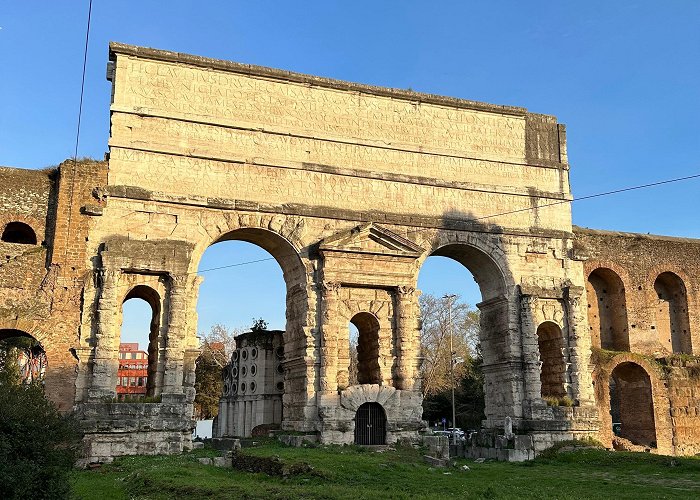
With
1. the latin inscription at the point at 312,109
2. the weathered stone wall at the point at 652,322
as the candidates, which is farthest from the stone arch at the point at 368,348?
the weathered stone wall at the point at 652,322

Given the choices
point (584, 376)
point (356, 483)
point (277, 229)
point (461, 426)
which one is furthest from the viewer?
point (461, 426)

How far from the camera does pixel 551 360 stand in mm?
24062

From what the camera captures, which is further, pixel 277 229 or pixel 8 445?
pixel 277 229

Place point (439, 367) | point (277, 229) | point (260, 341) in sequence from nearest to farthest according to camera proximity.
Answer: point (277, 229) < point (260, 341) < point (439, 367)

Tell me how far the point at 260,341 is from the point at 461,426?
19.2m

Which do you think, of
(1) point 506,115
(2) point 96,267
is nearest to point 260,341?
(2) point 96,267

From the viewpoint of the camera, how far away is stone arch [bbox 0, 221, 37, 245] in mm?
19766

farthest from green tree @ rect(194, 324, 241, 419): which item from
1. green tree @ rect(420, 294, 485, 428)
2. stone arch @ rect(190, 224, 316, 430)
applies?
stone arch @ rect(190, 224, 316, 430)

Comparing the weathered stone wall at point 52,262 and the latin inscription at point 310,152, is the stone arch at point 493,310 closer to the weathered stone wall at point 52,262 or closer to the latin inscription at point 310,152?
the latin inscription at point 310,152

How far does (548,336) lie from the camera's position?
2439 centimetres

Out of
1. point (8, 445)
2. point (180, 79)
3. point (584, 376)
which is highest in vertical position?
point (180, 79)

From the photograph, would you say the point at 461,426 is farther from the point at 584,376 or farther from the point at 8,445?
the point at 8,445

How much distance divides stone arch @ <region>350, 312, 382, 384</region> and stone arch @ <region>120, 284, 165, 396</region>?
6.10 meters

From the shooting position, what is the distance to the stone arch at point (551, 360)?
77.2 feet
